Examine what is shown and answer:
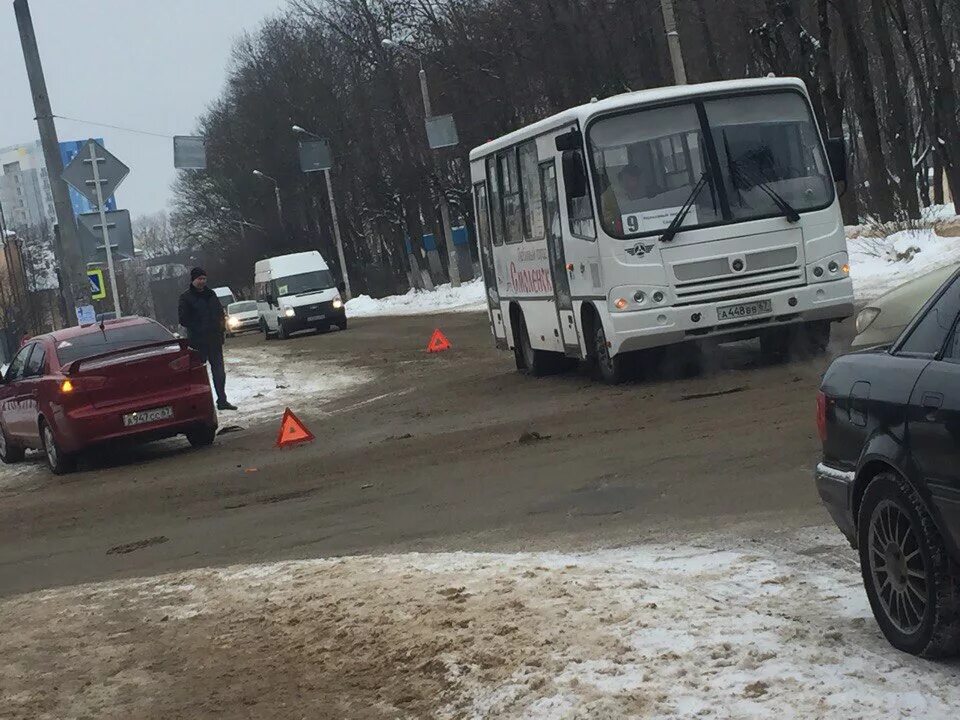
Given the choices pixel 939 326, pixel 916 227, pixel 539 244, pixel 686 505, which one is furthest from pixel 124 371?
pixel 916 227

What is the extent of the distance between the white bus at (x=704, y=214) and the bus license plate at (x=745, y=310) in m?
0.01

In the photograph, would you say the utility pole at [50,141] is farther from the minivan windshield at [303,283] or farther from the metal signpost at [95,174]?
the minivan windshield at [303,283]

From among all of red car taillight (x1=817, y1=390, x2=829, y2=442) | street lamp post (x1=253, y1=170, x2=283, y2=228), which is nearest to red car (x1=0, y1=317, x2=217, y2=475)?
red car taillight (x1=817, y1=390, x2=829, y2=442)

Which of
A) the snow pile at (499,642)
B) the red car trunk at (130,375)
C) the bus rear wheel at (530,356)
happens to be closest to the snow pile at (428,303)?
the bus rear wheel at (530,356)

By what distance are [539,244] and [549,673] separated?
45.2 feet

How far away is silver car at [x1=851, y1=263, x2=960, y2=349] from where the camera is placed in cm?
1323

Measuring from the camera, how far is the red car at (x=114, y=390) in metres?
17.7

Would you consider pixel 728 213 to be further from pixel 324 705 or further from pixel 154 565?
pixel 324 705

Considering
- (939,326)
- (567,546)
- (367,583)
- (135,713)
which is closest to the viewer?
(939,326)

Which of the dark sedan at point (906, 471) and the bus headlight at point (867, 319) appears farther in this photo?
the bus headlight at point (867, 319)

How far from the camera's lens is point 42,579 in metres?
10.5

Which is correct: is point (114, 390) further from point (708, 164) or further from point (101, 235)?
point (708, 164)

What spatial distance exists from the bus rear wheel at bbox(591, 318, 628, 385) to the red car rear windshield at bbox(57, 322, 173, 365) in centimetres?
478

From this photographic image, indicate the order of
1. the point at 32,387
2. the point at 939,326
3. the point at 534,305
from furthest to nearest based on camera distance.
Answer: the point at 534,305, the point at 32,387, the point at 939,326
